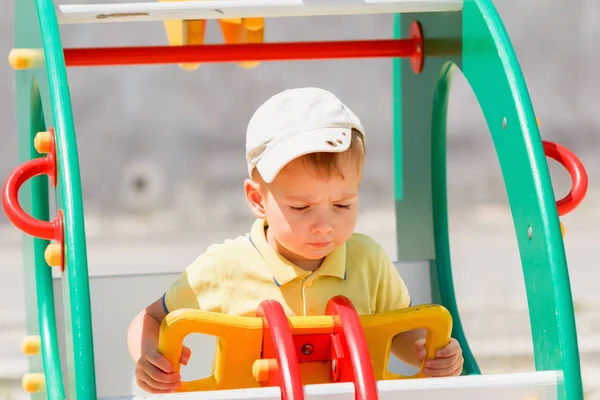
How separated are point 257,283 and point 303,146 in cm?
21

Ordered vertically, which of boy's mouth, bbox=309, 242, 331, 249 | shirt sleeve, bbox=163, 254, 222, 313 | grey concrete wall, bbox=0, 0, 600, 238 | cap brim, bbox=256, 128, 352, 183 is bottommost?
grey concrete wall, bbox=0, 0, 600, 238

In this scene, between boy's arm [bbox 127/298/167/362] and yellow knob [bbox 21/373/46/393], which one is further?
yellow knob [bbox 21/373/46/393]

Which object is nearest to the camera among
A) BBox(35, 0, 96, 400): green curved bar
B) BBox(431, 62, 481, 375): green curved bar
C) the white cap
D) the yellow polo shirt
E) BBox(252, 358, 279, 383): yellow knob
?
BBox(35, 0, 96, 400): green curved bar

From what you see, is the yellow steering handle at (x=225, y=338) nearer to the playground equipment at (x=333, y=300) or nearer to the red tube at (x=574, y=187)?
the playground equipment at (x=333, y=300)

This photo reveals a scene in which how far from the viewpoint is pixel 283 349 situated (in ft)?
3.46

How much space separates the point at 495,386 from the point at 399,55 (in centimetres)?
68

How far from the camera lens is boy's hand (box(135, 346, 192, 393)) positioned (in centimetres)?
112

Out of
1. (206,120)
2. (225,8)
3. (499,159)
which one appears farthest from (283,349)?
(206,120)

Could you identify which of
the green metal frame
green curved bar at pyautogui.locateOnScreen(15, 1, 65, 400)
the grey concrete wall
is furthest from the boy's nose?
the grey concrete wall

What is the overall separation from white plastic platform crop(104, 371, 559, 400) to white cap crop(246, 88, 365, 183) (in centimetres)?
27

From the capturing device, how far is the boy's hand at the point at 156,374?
1.12 m

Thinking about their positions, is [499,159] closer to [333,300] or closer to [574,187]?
[574,187]

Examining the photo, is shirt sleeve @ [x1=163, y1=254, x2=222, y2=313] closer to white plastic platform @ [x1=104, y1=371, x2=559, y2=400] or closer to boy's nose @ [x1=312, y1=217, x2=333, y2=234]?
boy's nose @ [x1=312, y1=217, x2=333, y2=234]

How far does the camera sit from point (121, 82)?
14.1 ft
